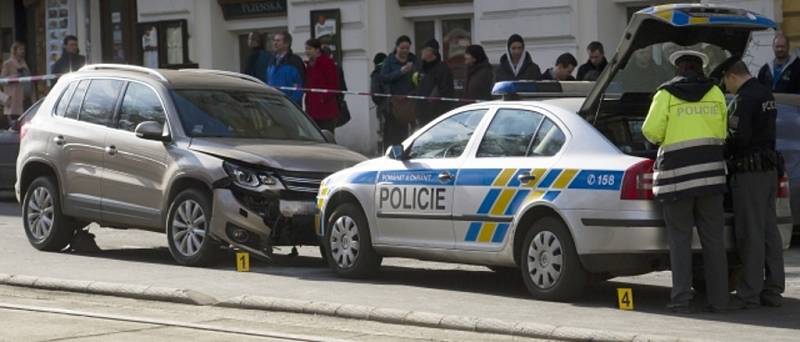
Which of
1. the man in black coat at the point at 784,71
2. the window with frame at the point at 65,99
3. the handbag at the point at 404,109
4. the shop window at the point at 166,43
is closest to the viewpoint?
the window with frame at the point at 65,99

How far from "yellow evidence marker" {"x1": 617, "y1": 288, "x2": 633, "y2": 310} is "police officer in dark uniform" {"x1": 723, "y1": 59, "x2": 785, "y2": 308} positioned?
0.73 m

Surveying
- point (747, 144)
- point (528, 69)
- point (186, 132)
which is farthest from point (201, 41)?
point (747, 144)

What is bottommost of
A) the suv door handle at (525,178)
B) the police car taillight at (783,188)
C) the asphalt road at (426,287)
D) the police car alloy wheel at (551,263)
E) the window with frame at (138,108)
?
the asphalt road at (426,287)

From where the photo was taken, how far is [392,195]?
45.7 ft

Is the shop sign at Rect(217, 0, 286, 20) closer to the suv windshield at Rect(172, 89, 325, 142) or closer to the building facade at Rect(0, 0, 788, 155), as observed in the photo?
the building facade at Rect(0, 0, 788, 155)

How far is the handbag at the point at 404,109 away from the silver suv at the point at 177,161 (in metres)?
5.08

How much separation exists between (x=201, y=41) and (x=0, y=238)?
607 inches

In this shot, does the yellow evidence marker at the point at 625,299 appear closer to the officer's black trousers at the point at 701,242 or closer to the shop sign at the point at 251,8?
the officer's black trousers at the point at 701,242

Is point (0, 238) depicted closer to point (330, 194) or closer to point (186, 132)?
point (186, 132)

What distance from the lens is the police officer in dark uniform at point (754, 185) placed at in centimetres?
1214

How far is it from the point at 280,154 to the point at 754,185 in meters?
4.65

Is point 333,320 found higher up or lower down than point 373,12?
lower down

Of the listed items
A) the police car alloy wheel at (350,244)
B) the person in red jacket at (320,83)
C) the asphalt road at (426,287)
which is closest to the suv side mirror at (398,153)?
the police car alloy wheel at (350,244)

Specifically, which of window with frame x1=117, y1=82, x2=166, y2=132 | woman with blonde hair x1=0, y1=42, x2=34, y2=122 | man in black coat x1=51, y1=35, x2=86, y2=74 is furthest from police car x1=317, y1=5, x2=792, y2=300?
woman with blonde hair x1=0, y1=42, x2=34, y2=122
